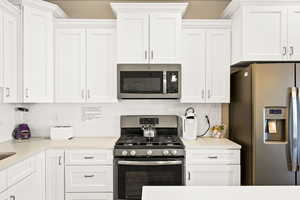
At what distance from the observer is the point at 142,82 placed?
291cm

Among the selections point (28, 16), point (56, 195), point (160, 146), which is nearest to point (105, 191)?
point (56, 195)

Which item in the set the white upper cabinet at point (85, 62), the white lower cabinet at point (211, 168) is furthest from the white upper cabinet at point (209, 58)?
the white upper cabinet at point (85, 62)

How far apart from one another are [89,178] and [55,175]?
0.36 meters

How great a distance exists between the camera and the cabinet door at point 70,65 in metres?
2.95

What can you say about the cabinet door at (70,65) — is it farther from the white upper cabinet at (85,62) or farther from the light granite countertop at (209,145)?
the light granite countertop at (209,145)

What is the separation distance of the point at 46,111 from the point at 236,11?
105 inches

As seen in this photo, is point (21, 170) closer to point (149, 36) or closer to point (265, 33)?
point (149, 36)

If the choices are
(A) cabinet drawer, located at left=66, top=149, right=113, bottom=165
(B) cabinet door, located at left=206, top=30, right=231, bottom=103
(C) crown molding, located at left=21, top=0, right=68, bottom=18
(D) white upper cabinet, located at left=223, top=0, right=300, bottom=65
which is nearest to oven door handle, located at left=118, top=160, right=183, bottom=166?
(A) cabinet drawer, located at left=66, top=149, right=113, bottom=165

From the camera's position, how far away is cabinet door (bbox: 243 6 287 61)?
2.58 m

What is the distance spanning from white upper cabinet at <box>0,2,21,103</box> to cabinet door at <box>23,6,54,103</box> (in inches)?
3.4

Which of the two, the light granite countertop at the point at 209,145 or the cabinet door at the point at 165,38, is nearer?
the light granite countertop at the point at 209,145

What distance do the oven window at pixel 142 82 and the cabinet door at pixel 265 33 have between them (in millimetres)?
1005

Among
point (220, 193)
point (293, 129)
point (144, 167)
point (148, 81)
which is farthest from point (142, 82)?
point (220, 193)

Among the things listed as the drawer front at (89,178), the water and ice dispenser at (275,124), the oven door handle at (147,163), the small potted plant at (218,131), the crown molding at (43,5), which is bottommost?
the drawer front at (89,178)
